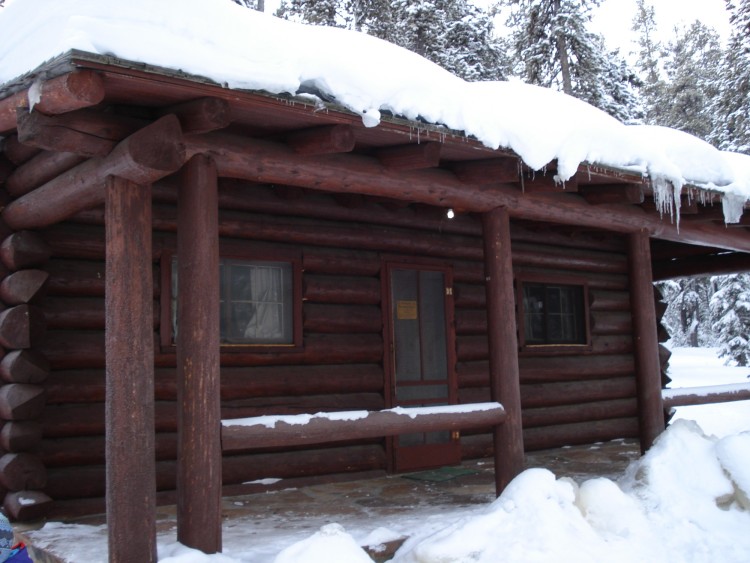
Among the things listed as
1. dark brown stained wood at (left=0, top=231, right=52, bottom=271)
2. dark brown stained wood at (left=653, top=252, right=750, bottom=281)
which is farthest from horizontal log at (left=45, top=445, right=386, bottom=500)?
dark brown stained wood at (left=653, top=252, right=750, bottom=281)

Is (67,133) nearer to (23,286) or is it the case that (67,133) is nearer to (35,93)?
(35,93)

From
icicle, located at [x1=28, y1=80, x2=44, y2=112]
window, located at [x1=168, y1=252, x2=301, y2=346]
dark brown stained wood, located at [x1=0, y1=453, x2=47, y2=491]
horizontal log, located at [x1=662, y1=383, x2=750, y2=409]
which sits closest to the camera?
icicle, located at [x1=28, y1=80, x2=44, y2=112]

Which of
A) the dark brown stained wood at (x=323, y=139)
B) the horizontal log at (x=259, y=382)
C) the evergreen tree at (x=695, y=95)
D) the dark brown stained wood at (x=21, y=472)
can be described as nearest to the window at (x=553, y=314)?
the horizontal log at (x=259, y=382)

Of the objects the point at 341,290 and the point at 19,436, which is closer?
the point at 19,436

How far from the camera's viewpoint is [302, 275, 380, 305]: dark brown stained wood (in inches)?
299

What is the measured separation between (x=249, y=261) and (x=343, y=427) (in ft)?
8.33

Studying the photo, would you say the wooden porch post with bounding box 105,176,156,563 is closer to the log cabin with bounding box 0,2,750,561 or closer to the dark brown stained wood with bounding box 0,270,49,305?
the log cabin with bounding box 0,2,750,561

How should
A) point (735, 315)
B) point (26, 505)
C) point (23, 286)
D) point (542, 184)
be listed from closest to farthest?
point (26, 505) < point (23, 286) < point (542, 184) < point (735, 315)

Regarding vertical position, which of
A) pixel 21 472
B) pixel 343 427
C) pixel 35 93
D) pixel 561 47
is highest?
pixel 561 47

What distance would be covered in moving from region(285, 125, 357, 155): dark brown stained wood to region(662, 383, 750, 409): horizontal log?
477 cm

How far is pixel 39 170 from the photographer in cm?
541

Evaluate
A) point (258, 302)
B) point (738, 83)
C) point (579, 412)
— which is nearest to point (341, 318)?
point (258, 302)

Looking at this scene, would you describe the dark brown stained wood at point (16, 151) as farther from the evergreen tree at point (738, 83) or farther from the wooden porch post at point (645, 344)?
the evergreen tree at point (738, 83)

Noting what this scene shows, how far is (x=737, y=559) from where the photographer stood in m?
5.33
